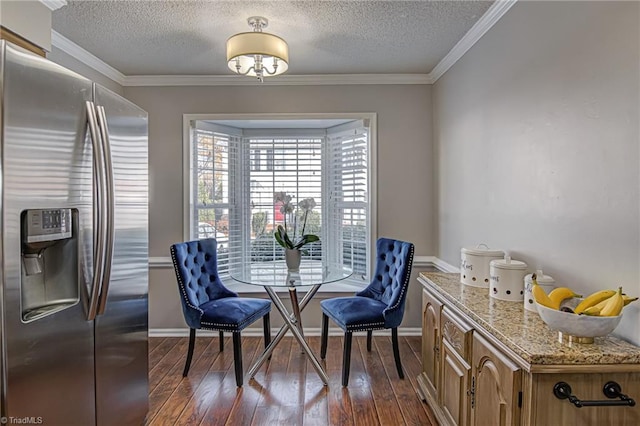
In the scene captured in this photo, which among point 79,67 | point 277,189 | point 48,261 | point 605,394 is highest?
point 79,67

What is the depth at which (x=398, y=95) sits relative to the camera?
12.3 ft

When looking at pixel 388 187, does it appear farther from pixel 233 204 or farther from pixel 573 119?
pixel 573 119

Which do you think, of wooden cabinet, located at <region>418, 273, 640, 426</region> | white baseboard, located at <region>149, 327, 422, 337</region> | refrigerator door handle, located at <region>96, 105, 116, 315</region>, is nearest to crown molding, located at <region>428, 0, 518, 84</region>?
wooden cabinet, located at <region>418, 273, 640, 426</region>

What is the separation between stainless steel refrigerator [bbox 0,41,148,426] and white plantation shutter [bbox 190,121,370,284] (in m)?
1.93

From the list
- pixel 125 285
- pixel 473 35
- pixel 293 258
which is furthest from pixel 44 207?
pixel 473 35

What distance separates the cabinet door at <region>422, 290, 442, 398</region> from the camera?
2266 mm

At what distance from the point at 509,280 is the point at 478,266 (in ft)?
1.03

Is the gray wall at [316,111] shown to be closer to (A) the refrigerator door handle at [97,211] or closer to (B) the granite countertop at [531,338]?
(B) the granite countertop at [531,338]

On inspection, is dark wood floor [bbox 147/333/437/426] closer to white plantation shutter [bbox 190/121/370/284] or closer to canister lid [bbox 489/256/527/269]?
white plantation shutter [bbox 190/121/370/284]

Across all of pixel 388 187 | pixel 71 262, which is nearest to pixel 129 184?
pixel 71 262

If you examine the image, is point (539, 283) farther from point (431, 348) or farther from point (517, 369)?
point (431, 348)

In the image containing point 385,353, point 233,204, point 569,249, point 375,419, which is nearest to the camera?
point 569,249

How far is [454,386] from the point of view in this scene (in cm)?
196

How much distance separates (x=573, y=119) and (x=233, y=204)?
3.18 meters
